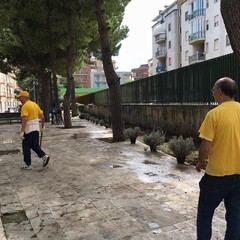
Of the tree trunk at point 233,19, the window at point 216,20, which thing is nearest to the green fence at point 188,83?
the tree trunk at point 233,19

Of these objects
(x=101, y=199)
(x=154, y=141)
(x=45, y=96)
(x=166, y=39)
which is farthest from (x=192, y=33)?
(x=101, y=199)

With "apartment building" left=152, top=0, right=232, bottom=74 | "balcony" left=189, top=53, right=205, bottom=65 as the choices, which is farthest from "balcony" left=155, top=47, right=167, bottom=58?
"balcony" left=189, top=53, right=205, bottom=65

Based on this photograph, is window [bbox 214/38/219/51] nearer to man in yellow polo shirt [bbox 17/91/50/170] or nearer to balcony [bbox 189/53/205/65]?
balcony [bbox 189/53/205/65]

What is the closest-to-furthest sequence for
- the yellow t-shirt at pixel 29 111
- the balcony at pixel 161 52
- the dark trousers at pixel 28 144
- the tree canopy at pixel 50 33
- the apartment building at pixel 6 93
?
the yellow t-shirt at pixel 29 111 → the dark trousers at pixel 28 144 → the tree canopy at pixel 50 33 → the balcony at pixel 161 52 → the apartment building at pixel 6 93

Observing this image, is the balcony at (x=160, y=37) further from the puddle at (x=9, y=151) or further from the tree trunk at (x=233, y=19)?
the tree trunk at (x=233, y=19)

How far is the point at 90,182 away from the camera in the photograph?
7.07 m

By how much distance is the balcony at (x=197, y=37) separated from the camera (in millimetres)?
52719

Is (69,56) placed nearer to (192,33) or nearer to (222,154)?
(222,154)

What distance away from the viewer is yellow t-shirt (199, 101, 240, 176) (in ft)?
11.0

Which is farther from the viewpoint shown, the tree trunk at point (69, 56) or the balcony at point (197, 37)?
the balcony at point (197, 37)

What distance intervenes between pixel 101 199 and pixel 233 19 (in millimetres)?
3407

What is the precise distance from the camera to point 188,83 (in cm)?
1403

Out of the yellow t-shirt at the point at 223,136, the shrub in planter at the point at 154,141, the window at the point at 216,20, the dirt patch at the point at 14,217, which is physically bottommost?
the dirt patch at the point at 14,217

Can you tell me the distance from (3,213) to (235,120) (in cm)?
369
